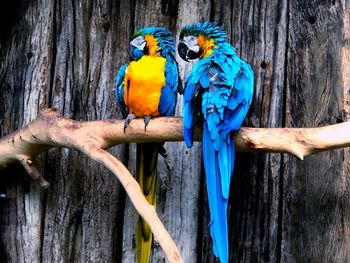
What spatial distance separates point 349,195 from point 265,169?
0.22 m

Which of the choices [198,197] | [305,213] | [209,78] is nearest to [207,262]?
[198,197]

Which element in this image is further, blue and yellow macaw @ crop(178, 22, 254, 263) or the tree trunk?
the tree trunk

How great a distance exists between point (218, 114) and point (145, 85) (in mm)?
277

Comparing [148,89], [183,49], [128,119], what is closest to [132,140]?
[128,119]

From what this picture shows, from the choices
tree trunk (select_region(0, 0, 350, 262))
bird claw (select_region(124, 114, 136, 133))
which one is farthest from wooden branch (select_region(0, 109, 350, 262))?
tree trunk (select_region(0, 0, 350, 262))

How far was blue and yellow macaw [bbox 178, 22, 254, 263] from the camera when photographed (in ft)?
4.72

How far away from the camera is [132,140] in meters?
1.57

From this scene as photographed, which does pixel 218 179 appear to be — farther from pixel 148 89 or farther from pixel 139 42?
pixel 139 42

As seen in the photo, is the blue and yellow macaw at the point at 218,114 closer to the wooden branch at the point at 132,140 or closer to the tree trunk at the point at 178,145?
the wooden branch at the point at 132,140

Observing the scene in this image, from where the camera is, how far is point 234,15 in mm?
1730

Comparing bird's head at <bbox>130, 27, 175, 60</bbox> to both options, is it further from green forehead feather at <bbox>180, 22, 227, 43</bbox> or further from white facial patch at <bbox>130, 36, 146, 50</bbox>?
green forehead feather at <bbox>180, 22, 227, 43</bbox>

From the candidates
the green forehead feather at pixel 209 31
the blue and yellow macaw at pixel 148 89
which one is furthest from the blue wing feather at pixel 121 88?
the green forehead feather at pixel 209 31

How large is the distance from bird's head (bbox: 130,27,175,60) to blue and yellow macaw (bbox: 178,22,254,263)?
165mm

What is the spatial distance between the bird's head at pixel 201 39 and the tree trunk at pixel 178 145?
6.9 inches
